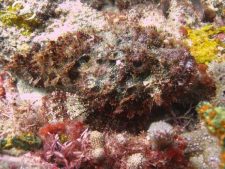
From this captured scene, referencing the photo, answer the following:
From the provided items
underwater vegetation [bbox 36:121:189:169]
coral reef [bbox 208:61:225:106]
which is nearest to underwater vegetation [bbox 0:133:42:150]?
underwater vegetation [bbox 36:121:189:169]

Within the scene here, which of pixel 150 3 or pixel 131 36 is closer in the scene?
pixel 131 36

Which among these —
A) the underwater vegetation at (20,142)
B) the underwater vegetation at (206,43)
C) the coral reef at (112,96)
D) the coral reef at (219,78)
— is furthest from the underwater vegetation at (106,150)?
the underwater vegetation at (206,43)

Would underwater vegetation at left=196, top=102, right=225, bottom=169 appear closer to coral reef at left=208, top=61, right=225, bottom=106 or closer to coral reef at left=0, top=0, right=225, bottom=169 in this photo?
coral reef at left=0, top=0, right=225, bottom=169

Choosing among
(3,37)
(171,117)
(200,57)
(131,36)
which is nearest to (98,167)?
(171,117)

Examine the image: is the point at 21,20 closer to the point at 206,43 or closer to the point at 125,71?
the point at 125,71

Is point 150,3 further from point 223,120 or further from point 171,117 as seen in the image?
point 223,120
